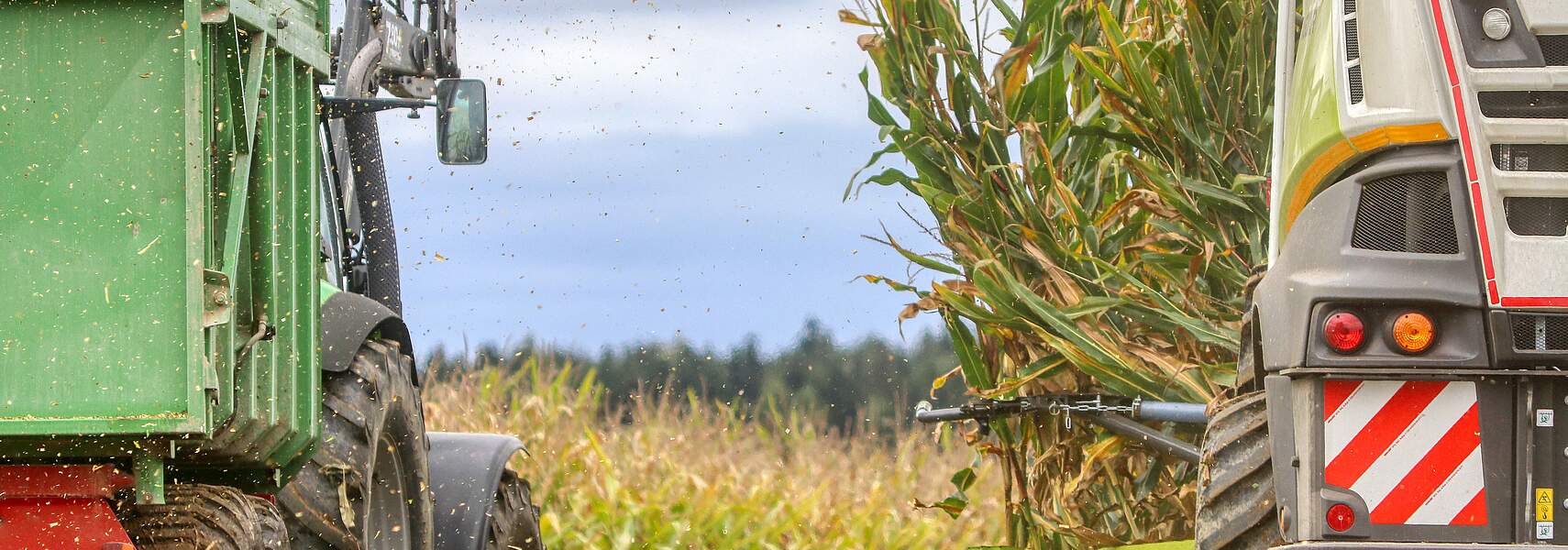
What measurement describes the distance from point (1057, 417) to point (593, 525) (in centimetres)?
290

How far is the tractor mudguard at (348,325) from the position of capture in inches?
190

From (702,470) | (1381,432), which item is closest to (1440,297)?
(1381,432)

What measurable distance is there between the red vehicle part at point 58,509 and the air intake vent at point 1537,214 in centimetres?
303

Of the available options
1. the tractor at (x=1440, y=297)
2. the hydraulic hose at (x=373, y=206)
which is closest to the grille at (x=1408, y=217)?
the tractor at (x=1440, y=297)

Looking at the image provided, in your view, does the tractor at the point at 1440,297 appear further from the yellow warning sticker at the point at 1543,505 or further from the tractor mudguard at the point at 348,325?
the tractor mudguard at the point at 348,325

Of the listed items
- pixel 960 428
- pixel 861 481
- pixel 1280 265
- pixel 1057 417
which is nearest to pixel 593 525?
pixel 861 481

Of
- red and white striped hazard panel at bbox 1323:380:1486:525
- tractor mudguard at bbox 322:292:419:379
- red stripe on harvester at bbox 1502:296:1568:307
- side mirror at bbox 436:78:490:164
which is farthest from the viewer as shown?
side mirror at bbox 436:78:490:164

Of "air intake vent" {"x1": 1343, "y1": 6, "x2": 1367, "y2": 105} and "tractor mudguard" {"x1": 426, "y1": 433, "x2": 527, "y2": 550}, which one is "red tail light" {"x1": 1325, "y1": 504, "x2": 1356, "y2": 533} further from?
"tractor mudguard" {"x1": 426, "y1": 433, "x2": 527, "y2": 550}

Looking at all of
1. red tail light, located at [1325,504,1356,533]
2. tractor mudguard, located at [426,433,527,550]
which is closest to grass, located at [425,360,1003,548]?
tractor mudguard, located at [426,433,527,550]

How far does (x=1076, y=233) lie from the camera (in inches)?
250

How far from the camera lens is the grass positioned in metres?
8.23

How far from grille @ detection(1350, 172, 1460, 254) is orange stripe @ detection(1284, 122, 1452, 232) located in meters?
0.07

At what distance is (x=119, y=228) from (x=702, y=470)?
5161 millimetres

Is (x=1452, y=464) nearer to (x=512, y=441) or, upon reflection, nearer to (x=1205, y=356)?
(x=1205, y=356)
